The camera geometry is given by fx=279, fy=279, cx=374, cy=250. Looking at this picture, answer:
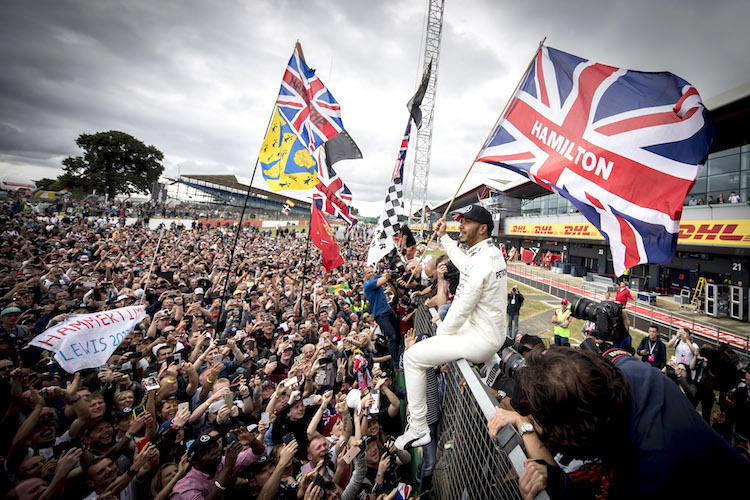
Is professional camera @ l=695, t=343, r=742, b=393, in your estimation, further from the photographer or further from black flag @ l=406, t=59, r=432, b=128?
black flag @ l=406, t=59, r=432, b=128

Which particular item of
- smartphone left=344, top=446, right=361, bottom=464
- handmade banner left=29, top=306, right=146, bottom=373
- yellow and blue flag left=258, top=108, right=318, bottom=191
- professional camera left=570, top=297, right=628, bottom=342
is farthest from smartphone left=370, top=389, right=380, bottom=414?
yellow and blue flag left=258, top=108, right=318, bottom=191

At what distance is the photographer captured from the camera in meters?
0.95

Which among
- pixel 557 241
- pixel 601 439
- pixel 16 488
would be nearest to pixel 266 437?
pixel 16 488

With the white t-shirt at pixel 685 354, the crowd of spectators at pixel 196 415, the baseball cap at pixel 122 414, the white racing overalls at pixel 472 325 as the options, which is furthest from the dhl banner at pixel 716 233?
the baseball cap at pixel 122 414

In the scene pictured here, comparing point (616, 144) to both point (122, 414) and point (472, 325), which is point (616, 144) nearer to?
point (472, 325)

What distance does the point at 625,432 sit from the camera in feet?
3.58

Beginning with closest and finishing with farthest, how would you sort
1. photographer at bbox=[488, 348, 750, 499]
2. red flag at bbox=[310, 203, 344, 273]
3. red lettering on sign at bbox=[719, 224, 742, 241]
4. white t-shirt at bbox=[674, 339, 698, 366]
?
photographer at bbox=[488, 348, 750, 499] → white t-shirt at bbox=[674, 339, 698, 366] → red flag at bbox=[310, 203, 344, 273] → red lettering on sign at bbox=[719, 224, 742, 241]

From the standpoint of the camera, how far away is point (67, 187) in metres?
39.5

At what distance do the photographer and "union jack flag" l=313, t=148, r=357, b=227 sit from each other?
21.4 ft

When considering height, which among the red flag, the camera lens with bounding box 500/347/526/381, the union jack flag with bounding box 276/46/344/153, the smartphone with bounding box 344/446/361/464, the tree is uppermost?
the tree

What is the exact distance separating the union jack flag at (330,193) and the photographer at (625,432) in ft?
21.4

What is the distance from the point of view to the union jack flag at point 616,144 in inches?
97.0

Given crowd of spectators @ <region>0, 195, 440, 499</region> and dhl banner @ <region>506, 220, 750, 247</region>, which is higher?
dhl banner @ <region>506, 220, 750, 247</region>

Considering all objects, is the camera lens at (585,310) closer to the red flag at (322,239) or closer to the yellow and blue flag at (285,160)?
the red flag at (322,239)
